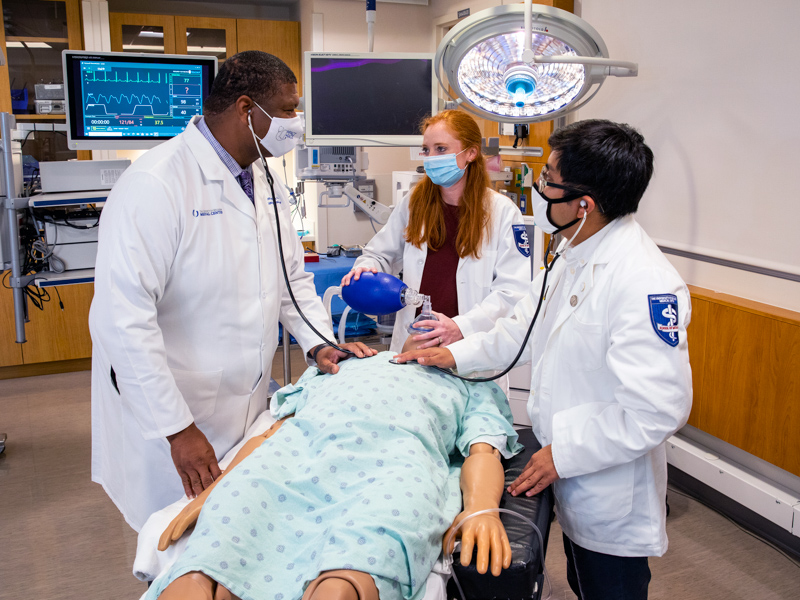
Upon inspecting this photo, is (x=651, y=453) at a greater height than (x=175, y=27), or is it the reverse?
(x=175, y=27)

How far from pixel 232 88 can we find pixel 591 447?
3.49 ft

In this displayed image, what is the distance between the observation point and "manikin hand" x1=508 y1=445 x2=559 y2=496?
130cm

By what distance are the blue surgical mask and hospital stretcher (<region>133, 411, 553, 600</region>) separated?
3.30 ft

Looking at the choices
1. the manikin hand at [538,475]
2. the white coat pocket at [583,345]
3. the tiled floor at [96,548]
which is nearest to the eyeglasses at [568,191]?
the white coat pocket at [583,345]

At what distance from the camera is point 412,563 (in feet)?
3.55

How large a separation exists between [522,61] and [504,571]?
1.07 metres

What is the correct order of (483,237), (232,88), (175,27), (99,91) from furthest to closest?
(175,27)
(99,91)
(483,237)
(232,88)

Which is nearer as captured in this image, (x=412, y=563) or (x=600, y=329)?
(x=412, y=563)

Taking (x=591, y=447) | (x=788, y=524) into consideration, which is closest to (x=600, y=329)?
(x=591, y=447)

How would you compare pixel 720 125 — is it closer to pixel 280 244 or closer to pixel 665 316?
pixel 665 316

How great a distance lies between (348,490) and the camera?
4.09ft

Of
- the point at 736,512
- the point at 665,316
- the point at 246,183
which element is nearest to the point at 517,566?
the point at 665,316

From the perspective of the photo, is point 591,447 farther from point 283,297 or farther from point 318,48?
point 318,48

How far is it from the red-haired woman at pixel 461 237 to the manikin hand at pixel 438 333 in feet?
0.17
